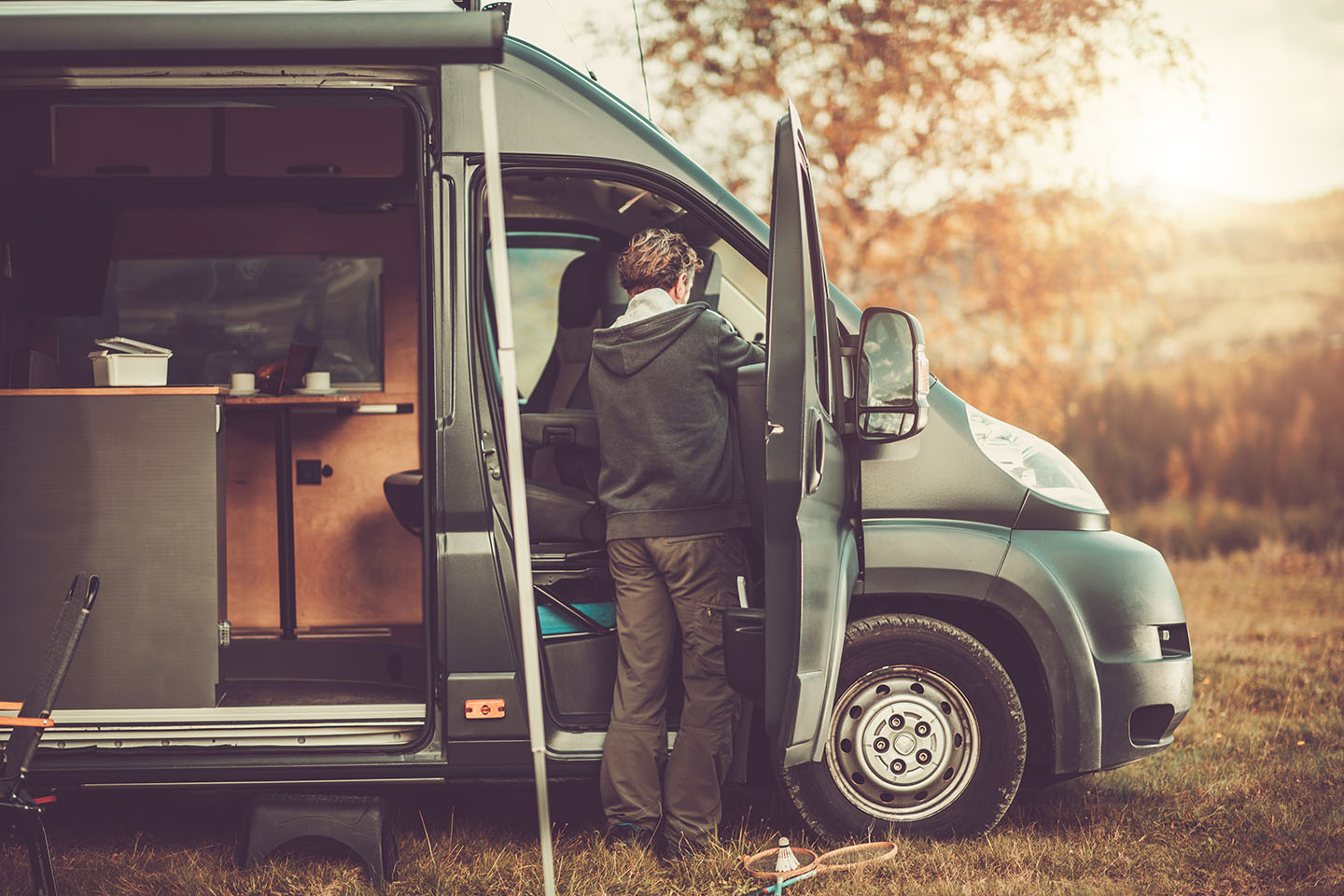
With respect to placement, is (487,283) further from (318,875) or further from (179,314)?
(318,875)

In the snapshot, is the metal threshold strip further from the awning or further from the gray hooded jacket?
the awning

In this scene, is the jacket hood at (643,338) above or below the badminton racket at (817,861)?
above

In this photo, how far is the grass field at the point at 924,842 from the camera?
12.5 ft

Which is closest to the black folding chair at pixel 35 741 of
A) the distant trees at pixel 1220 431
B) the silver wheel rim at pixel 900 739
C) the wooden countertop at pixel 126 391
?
the wooden countertop at pixel 126 391

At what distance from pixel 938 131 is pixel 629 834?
25.4ft

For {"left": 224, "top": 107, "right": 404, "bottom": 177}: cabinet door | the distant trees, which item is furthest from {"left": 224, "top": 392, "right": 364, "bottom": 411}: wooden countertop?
the distant trees

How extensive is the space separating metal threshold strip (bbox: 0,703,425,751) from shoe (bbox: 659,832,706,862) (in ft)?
2.82

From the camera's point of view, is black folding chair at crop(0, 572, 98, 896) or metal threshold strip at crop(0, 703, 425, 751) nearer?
black folding chair at crop(0, 572, 98, 896)

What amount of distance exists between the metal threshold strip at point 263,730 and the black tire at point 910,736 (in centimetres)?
123

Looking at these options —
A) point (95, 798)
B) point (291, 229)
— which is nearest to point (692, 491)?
point (95, 798)

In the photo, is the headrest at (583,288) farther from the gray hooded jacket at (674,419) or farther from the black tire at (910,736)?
the black tire at (910,736)

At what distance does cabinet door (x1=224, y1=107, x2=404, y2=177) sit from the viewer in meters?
5.73

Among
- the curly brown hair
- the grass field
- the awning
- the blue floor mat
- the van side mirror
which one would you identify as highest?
the awning

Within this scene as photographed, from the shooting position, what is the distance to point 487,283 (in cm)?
525
